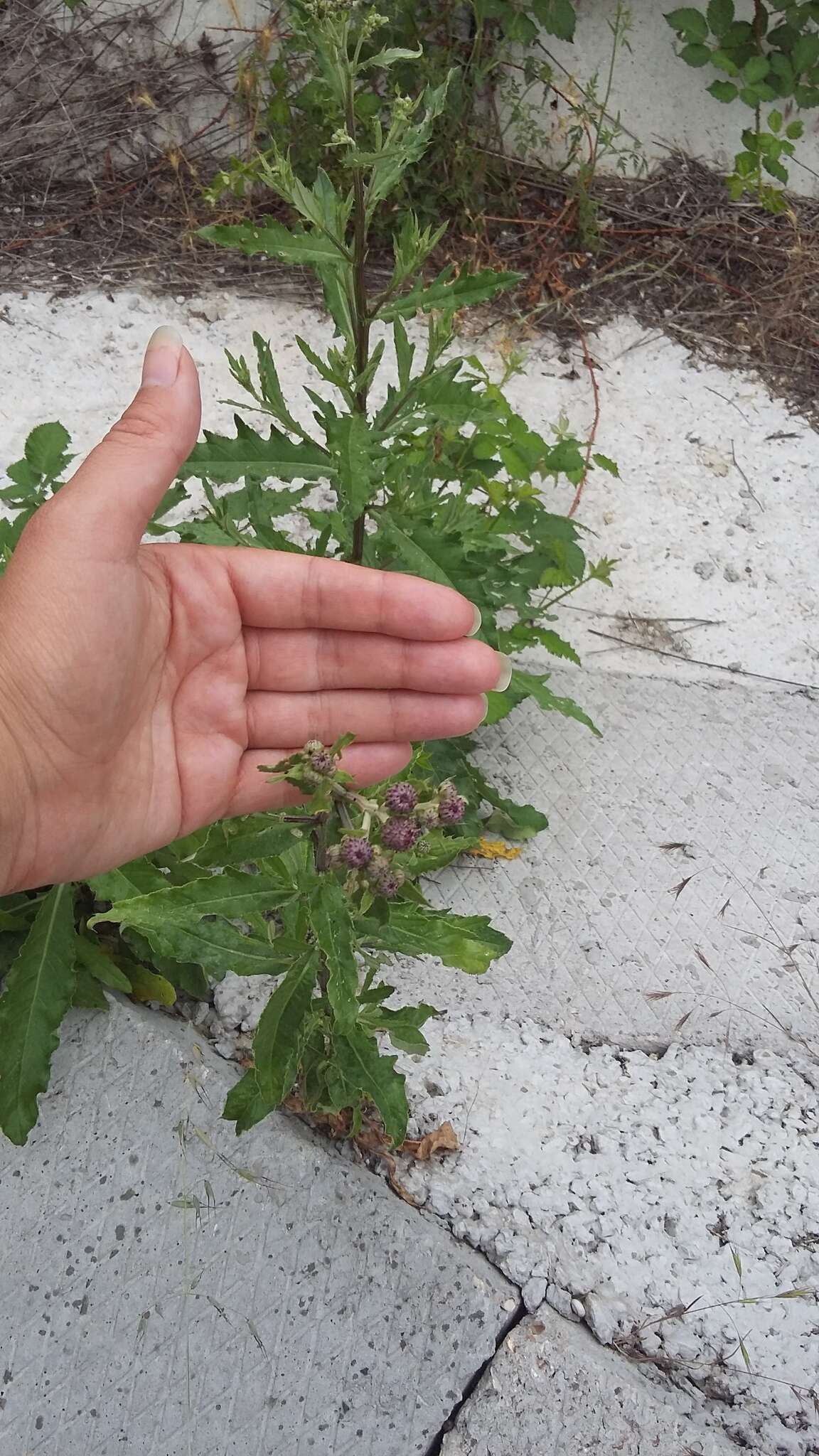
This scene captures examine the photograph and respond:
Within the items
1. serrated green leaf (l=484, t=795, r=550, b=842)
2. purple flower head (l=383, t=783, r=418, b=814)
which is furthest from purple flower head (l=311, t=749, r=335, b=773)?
serrated green leaf (l=484, t=795, r=550, b=842)

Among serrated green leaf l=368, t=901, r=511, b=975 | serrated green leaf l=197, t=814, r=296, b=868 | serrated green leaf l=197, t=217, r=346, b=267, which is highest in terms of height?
serrated green leaf l=197, t=217, r=346, b=267

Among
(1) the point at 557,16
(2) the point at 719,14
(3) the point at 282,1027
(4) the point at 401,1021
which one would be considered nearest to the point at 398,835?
(3) the point at 282,1027

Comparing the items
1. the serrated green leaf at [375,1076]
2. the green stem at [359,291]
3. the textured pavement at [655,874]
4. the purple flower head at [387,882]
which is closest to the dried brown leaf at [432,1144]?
the textured pavement at [655,874]

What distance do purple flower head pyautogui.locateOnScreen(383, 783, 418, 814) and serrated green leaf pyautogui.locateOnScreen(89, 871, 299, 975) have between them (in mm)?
297

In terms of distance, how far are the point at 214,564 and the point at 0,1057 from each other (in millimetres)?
1107

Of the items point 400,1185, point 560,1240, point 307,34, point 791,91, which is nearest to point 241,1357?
point 400,1185

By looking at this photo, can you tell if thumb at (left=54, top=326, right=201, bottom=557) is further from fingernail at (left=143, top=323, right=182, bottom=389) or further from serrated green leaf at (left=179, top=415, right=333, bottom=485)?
serrated green leaf at (left=179, top=415, right=333, bottom=485)

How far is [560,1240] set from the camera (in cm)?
242

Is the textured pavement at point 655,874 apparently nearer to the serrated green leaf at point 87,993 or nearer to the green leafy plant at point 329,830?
the green leafy plant at point 329,830

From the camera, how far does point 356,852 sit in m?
1.71

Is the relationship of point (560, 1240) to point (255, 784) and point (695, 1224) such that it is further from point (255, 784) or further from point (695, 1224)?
point (255, 784)

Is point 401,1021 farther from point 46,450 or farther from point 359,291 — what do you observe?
point 46,450

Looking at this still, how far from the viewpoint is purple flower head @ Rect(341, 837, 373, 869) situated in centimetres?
171

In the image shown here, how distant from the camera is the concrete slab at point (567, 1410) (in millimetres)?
2201
